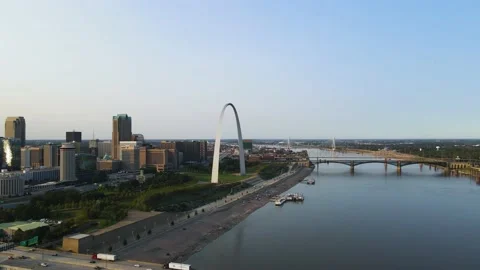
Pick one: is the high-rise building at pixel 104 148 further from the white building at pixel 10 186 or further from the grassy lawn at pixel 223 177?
the white building at pixel 10 186

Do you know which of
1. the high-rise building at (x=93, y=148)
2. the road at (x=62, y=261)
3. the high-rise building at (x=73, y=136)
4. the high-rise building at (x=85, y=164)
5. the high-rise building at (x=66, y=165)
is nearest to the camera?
the road at (x=62, y=261)

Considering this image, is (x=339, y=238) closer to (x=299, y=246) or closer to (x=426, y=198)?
(x=299, y=246)

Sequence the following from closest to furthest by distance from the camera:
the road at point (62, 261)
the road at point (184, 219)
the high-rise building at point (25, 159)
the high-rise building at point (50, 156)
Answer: the road at point (62, 261)
the road at point (184, 219)
the high-rise building at point (25, 159)
the high-rise building at point (50, 156)

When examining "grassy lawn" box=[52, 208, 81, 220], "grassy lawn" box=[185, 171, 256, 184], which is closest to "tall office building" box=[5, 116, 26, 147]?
"grassy lawn" box=[185, 171, 256, 184]

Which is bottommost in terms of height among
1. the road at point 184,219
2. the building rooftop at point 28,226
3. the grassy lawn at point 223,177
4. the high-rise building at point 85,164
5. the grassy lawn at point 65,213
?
the road at point 184,219

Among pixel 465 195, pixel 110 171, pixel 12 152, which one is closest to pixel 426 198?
pixel 465 195

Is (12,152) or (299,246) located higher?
(12,152)

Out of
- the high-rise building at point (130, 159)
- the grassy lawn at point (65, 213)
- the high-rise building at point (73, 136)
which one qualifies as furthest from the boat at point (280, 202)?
the high-rise building at point (73, 136)
